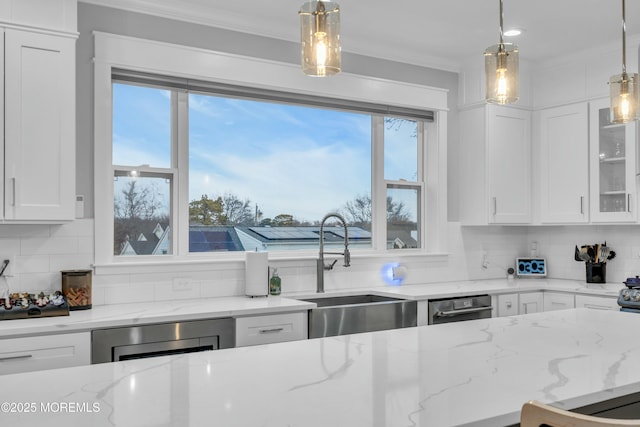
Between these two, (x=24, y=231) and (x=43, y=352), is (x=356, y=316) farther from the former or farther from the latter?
(x=24, y=231)

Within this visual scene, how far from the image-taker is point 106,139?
3443 millimetres

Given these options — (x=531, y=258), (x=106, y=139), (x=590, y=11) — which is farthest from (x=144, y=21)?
(x=531, y=258)

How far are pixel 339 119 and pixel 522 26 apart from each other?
4.84 feet

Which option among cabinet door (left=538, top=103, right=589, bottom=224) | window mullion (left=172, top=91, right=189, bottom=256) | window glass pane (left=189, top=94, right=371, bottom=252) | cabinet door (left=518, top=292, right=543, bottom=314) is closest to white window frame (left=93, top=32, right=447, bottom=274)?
window mullion (left=172, top=91, right=189, bottom=256)

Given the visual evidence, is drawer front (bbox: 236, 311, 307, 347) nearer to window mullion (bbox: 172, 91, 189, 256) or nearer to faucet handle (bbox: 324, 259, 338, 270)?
faucet handle (bbox: 324, 259, 338, 270)

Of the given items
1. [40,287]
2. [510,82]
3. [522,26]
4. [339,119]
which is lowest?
[40,287]

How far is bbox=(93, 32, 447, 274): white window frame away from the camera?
11.2 feet

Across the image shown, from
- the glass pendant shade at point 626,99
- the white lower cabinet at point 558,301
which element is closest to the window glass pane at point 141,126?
the glass pendant shade at point 626,99

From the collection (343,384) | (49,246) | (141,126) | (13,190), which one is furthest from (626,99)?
(49,246)

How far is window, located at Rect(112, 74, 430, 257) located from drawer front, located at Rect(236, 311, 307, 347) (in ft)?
2.88

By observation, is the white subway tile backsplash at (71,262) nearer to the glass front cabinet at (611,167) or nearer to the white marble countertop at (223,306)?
the white marble countertop at (223,306)

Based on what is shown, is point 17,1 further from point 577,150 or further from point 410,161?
point 577,150

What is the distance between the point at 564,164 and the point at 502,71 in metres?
2.98

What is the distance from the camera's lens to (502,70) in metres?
2.07
